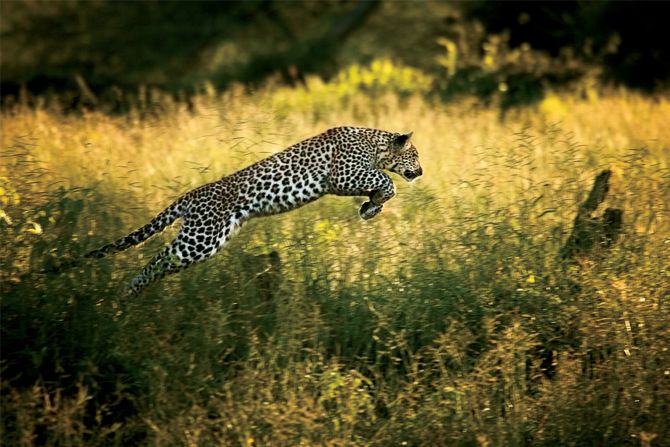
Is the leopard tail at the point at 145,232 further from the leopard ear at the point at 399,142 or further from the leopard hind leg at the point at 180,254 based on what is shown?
the leopard ear at the point at 399,142

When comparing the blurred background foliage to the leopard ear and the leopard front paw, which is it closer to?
the leopard ear

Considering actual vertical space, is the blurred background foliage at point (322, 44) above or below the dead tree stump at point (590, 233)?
below

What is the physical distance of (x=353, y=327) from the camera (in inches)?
381

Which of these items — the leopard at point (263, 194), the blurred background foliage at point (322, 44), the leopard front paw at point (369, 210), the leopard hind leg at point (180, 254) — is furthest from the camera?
the blurred background foliage at point (322, 44)

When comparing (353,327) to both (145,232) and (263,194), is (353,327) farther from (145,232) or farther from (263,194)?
(145,232)

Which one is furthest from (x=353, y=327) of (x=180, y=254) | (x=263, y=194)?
(x=180, y=254)

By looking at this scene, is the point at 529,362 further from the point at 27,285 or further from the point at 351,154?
the point at 27,285

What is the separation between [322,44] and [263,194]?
15277 millimetres

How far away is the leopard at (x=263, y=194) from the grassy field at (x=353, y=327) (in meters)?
0.28

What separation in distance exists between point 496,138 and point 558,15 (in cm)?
819

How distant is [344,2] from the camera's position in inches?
1078

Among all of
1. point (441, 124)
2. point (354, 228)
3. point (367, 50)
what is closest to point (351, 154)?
point (354, 228)

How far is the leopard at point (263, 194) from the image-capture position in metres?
9.77

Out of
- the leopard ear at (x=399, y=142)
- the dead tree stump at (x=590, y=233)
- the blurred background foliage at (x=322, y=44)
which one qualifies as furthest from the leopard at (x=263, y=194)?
the blurred background foliage at (x=322, y=44)
